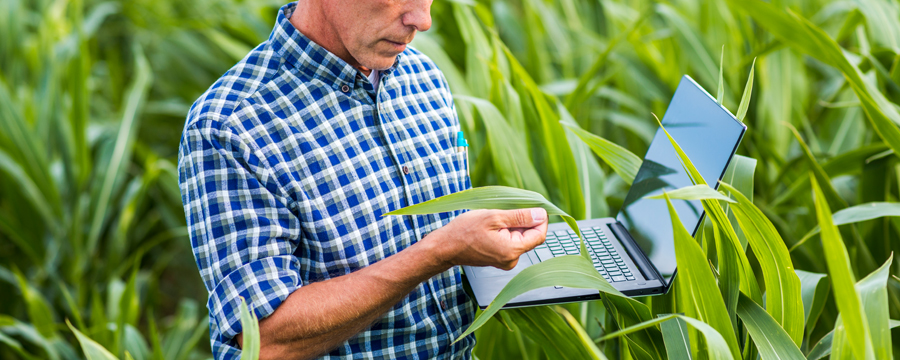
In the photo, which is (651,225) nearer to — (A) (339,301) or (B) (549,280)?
(B) (549,280)

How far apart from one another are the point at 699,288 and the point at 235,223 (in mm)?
414

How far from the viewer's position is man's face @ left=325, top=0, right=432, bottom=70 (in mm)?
646

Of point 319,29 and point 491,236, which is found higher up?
point 319,29

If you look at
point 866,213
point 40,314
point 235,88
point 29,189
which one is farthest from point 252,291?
point 29,189

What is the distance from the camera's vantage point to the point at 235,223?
2.00ft

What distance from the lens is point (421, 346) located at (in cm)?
71

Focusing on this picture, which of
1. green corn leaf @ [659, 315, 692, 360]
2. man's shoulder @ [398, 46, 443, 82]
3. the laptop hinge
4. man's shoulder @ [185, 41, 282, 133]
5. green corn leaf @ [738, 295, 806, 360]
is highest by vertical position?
man's shoulder @ [398, 46, 443, 82]

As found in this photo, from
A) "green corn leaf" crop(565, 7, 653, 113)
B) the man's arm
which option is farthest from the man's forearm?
"green corn leaf" crop(565, 7, 653, 113)

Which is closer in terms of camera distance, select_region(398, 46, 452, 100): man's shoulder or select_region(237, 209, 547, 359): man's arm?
select_region(237, 209, 547, 359): man's arm

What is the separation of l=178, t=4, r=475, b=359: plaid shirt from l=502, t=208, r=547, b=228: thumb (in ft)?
0.48

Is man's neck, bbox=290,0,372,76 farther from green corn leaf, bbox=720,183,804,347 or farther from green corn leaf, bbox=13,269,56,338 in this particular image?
green corn leaf, bbox=13,269,56,338

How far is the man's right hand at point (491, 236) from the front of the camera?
0.58 metres

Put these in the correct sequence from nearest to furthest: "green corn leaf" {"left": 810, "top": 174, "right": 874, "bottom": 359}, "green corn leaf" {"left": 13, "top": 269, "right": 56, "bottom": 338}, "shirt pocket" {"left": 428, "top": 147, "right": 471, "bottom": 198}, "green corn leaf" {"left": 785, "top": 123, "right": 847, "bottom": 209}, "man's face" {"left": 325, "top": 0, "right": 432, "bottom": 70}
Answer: "green corn leaf" {"left": 810, "top": 174, "right": 874, "bottom": 359} → "man's face" {"left": 325, "top": 0, "right": 432, "bottom": 70} → "shirt pocket" {"left": 428, "top": 147, "right": 471, "bottom": 198} → "green corn leaf" {"left": 785, "top": 123, "right": 847, "bottom": 209} → "green corn leaf" {"left": 13, "top": 269, "right": 56, "bottom": 338}

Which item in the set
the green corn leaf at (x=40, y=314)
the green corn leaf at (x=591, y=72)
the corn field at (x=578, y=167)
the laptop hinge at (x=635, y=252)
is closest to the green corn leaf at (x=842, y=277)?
the corn field at (x=578, y=167)
